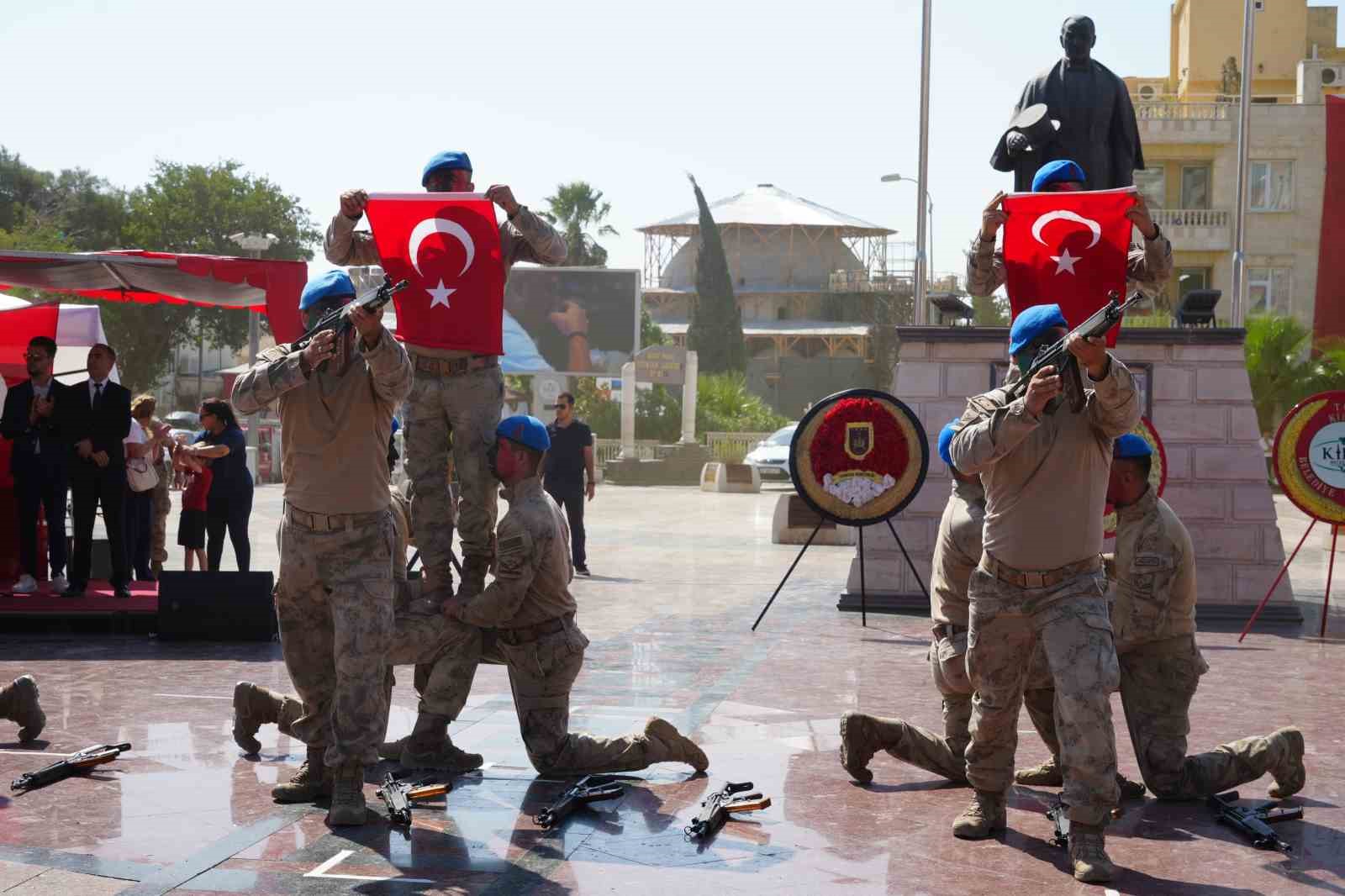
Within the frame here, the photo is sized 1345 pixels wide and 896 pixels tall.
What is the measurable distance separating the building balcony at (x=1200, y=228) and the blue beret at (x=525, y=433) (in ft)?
142

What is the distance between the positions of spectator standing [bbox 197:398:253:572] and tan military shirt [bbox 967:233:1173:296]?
6.29m

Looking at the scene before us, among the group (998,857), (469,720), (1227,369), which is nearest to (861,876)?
(998,857)

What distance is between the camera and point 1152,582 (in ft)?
21.2

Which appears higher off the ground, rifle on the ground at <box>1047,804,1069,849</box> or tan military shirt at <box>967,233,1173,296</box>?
tan military shirt at <box>967,233,1173,296</box>

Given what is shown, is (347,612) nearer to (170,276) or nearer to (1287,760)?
(1287,760)

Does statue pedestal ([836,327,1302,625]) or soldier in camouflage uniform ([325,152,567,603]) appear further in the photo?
statue pedestal ([836,327,1302,625])

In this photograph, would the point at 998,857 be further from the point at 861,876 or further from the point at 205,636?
the point at 205,636

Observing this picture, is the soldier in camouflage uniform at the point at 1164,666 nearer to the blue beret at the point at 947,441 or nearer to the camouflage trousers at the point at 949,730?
the camouflage trousers at the point at 949,730

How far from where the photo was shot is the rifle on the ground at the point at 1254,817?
5.72 meters

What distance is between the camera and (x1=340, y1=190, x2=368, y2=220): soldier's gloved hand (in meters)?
7.04

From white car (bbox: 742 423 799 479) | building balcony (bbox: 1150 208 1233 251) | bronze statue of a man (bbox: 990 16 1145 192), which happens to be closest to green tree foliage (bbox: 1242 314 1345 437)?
white car (bbox: 742 423 799 479)

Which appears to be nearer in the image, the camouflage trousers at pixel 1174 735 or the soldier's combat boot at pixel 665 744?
the camouflage trousers at pixel 1174 735

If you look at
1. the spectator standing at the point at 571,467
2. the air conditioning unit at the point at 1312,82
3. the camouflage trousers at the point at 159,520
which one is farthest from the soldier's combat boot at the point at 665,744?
the air conditioning unit at the point at 1312,82

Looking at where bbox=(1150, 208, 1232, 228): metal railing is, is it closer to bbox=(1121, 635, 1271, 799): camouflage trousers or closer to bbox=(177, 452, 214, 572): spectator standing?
bbox=(177, 452, 214, 572): spectator standing
